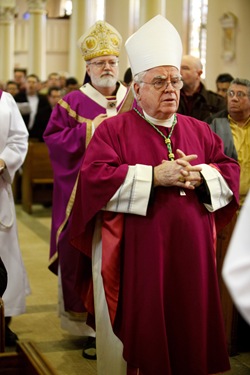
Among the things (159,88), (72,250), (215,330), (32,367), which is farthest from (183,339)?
(72,250)

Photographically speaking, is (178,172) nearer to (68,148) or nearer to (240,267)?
(68,148)

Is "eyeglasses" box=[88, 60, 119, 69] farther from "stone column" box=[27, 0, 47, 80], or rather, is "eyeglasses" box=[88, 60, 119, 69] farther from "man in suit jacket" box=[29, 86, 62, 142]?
"stone column" box=[27, 0, 47, 80]

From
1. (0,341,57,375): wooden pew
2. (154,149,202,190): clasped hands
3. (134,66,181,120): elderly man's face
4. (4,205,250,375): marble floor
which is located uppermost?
(134,66,181,120): elderly man's face

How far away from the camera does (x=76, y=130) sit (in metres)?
4.89

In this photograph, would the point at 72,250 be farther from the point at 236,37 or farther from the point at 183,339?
the point at 236,37

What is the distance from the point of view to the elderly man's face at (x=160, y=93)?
144 inches

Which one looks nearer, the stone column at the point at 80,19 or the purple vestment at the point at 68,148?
the purple vestment at the point at 68,148

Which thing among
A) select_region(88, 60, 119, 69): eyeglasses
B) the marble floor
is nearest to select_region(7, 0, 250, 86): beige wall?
the marble floor

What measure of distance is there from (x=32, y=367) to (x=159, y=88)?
147 centimetres

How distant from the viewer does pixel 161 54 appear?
3719 millimetres

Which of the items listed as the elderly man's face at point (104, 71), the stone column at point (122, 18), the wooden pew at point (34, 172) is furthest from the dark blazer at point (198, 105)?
the stone column at point (122, 18)

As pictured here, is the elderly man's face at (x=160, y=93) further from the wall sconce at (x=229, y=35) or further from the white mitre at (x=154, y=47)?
the wall sconce at (x=229, y=35)

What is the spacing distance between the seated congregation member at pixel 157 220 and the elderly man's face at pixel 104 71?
3.74 feet

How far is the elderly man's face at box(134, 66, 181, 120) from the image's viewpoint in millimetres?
3662
